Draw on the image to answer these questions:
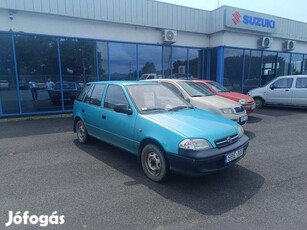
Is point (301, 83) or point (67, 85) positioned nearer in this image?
point (67, 85)

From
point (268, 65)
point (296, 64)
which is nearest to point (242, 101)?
point (268, 65)

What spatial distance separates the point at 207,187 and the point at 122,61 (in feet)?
30.9

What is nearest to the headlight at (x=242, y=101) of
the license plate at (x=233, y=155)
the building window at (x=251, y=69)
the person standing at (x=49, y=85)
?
the license plate at (x=233, y=155)

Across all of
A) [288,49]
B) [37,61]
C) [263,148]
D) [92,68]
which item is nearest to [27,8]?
[37,61]

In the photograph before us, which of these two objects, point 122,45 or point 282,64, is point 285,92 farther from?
point 122,45

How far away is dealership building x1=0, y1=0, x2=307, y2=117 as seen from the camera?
9664 millimetres

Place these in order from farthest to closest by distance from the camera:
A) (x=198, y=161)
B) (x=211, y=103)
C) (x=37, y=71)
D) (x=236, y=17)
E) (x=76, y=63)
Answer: (x=236, y=17) < (x=76, y=63) < (x=37, y=71) < (x=211, y=103) < (x=198, y=161)

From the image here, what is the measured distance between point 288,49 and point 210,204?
17.1 m

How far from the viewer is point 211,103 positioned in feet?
22.5

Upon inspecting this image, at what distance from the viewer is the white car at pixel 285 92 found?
1095cm

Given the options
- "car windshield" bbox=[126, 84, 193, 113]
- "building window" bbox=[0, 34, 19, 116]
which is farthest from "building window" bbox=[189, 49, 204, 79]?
"car windshield" bbox=[126, 84, 193, 113]

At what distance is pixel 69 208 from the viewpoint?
3148 millimetres

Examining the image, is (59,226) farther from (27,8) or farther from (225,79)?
(225,79)

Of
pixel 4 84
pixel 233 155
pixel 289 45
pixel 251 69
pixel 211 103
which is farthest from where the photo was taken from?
pixel 289 45
